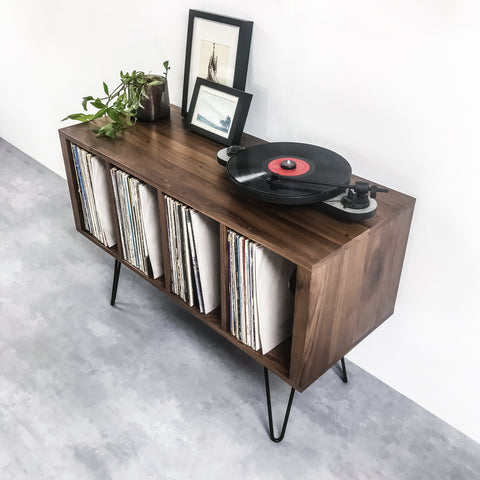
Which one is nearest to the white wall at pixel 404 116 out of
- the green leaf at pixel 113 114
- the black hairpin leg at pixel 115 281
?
the green leaf at pixel 113 114

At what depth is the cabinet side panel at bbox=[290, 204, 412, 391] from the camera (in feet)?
3.87

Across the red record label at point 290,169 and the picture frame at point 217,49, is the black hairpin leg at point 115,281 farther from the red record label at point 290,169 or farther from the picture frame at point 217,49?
the red record label at point 290,169

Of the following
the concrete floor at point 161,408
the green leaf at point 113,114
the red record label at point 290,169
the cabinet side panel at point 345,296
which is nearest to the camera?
the cabinet side panel at point 345,296

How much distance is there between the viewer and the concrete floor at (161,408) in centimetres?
149

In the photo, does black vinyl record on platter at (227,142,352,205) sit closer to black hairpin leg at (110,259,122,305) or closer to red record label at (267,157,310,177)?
red record label at (267,157,310,177)

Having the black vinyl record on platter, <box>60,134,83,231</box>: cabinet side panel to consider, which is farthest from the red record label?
<box>60,134,83,231</box>: cabinet side panel

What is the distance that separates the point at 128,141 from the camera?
1619 mm

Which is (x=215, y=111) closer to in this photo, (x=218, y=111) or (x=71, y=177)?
(x=218, y=111)

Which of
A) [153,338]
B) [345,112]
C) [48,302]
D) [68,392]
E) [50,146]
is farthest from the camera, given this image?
[50,146]

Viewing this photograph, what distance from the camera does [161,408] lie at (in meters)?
1.64

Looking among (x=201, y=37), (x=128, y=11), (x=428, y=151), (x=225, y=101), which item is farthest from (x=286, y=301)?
(x=128, y=11)

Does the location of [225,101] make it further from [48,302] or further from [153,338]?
[48,302]

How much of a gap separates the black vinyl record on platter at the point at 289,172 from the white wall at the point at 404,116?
132 millimetres

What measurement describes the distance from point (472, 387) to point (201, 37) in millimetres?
1252
